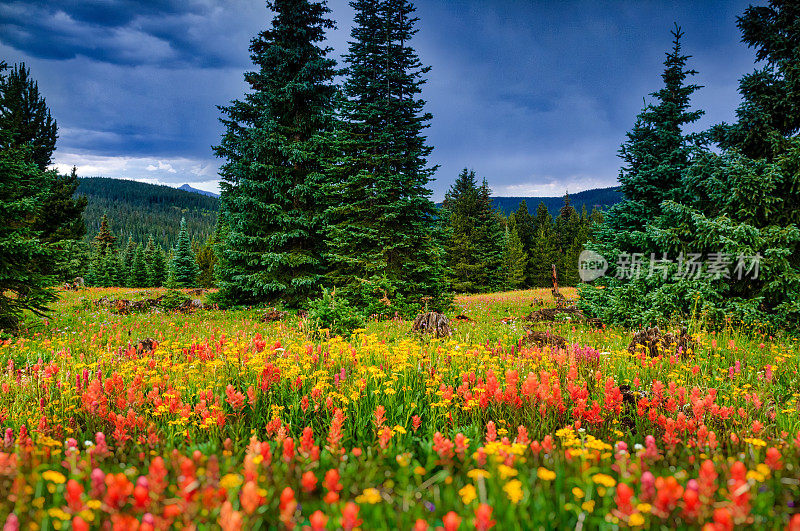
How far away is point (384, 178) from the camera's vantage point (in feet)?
43.4

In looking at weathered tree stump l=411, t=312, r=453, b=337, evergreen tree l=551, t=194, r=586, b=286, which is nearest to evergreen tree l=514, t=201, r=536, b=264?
evergreen tree l=551, t=194, r=586, b=286

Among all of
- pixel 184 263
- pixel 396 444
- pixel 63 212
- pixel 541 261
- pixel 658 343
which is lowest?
pixel 184 263

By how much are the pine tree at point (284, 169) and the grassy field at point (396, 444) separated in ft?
30.5

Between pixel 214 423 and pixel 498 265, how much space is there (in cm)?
4165

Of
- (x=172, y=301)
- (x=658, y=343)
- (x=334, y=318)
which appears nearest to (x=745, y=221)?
(x=658, y=343)

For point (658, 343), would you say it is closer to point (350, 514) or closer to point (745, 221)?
point (745, 221)

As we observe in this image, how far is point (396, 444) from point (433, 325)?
488cm

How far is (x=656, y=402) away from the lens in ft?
9.61

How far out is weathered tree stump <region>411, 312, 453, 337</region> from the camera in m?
7.00

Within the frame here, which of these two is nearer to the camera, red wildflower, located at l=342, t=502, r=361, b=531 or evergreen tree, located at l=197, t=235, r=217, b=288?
red wildflower, located at l=342, t=502, r=361, b=531

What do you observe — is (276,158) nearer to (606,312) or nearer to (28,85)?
(606,312)

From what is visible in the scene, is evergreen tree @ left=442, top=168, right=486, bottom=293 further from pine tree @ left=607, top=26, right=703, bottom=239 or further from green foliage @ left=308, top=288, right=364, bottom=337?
green foliage @ left=308, top=288, right=364, bottom=337

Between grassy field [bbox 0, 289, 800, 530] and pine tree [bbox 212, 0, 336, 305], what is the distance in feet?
30.5

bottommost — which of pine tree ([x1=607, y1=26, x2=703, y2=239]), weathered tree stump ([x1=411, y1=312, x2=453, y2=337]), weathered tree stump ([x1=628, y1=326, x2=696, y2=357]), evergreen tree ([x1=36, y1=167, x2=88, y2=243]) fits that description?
weathered tree stump ([x1=411, y1=312, x2=453, y2=337])
